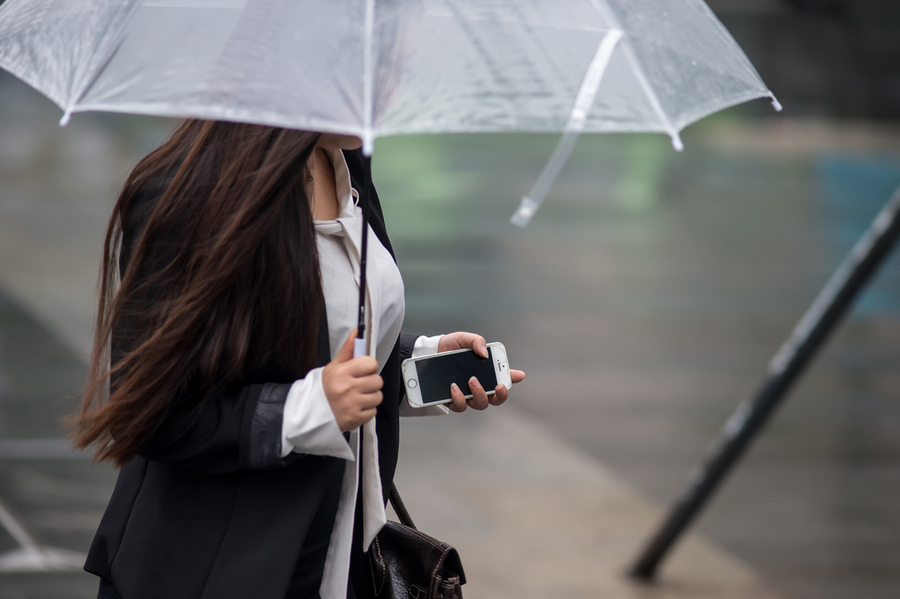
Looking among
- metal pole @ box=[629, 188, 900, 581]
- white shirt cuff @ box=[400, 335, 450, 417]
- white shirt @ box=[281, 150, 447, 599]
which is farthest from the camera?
metal pole @ box=[629, 188, 900, 581]

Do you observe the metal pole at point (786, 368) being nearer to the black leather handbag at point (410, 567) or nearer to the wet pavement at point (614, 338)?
the wet pavement at point (614, 338)

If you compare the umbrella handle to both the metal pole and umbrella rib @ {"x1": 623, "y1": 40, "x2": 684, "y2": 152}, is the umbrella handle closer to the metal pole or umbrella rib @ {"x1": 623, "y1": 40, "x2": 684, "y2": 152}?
umbrella rib @ {"x1": 623, "y1": 40, "x2": 684, "y2": 152}

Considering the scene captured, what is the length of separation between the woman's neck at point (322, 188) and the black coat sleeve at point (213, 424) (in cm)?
30

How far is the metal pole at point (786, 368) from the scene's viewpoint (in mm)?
3689

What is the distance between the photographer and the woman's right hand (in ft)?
5.00

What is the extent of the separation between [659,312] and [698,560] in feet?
13.7

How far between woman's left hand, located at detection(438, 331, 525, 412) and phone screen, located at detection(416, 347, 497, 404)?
0.02 meters

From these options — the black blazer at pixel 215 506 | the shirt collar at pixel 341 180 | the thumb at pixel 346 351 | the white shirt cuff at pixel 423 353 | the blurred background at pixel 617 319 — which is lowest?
the blurred background at pixel 617 319

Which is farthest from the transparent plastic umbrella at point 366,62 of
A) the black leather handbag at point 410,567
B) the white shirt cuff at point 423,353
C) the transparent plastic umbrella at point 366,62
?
the black leather handbag at point 410,567

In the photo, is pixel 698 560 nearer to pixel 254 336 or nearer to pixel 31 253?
pixel 254 336

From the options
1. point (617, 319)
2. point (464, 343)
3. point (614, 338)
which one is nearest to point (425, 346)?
point (464, 343)

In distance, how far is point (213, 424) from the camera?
1.57m

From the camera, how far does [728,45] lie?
5.72 feet

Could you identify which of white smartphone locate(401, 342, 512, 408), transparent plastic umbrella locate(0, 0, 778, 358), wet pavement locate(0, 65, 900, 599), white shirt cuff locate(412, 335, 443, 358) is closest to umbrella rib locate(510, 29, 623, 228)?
transparent plastic umbrella locate(0, 0, 778, 358)
